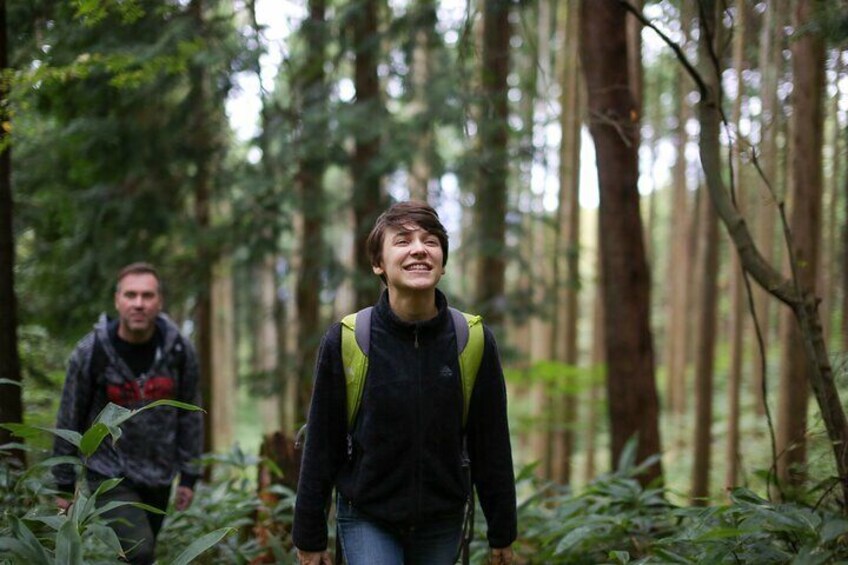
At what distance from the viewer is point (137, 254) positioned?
34.9 ft

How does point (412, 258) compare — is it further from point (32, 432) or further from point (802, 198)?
point (802, 198)

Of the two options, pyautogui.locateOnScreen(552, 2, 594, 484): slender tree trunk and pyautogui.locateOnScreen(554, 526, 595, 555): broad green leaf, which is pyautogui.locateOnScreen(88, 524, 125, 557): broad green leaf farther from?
pyautogui.locateOnScreen(552, 2, 594, 484): slender tree trunk

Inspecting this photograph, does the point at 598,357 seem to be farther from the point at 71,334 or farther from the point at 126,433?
the point at 126,433

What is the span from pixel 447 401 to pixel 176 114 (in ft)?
29.4

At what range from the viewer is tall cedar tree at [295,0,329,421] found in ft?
36.4

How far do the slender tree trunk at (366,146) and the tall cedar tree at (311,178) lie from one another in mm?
532

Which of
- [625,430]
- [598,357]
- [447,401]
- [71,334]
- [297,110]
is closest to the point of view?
[447,401]

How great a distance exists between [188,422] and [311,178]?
7.12 meters

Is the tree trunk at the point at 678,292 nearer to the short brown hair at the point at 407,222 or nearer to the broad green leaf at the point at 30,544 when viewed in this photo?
the short brown hair at the point at 407,222

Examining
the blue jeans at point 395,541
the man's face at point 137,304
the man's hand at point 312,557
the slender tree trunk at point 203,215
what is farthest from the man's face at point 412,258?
the slender tree trunk at point 203,215

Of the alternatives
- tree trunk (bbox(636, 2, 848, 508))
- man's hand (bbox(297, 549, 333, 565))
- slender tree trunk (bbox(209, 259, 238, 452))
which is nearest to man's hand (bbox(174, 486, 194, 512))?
man's hand (bbox(297, 549, 333, 565))

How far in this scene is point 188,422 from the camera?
5.02 meters

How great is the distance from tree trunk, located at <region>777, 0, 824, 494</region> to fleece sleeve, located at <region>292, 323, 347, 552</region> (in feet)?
14.4

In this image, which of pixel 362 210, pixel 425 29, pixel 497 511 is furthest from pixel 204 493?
pixel 425 29
